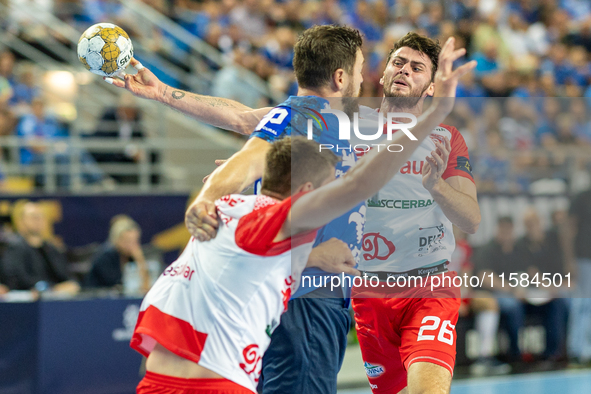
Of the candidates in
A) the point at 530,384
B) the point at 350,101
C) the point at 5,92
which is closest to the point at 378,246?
the point at 350,101

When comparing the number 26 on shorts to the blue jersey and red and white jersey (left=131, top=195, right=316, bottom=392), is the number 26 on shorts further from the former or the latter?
red and white jersey (left=131, top=195, right=316, bottom=392)

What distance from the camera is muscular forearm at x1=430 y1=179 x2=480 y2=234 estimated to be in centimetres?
409

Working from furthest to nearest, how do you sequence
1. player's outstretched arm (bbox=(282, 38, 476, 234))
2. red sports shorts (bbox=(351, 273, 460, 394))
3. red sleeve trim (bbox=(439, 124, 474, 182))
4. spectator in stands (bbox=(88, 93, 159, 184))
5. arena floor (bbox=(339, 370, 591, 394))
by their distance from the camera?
spectator in stands (bbox=(88, 93, 159, 184))
arena floor (bbox=(339, 370, 591, 394))
red sleeve trim (bbox=(439, 124, 474, 182))
red sports shorts (bbox=(351, 273, 460, 394))
player's outstretched arm (bbox=(282, 38, 476, 234))

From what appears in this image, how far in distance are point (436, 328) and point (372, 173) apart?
182cm

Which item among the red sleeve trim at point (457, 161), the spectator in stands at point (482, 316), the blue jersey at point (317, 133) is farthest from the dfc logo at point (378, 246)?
the spectator in stands at point (482, 316)

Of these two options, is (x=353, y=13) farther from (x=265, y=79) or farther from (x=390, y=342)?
(x=390, y=342)

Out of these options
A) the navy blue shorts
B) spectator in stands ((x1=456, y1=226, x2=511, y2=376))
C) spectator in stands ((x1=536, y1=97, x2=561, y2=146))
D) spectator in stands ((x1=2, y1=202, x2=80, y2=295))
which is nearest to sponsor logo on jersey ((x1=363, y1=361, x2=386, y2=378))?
the navy blue shorts

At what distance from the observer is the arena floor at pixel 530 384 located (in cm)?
870

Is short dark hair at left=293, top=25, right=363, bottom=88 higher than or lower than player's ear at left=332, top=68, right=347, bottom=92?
higher

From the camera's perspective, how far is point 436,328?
4367mm

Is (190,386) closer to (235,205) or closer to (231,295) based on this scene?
(231,295)

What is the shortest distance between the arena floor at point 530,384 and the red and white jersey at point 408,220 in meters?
4.34

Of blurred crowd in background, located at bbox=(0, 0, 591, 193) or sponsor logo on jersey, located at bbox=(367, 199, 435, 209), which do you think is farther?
blurred crowd in background, located at bbox=(0, 0, 591, 193)

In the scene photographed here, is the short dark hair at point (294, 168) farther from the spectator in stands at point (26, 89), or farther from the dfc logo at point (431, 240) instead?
the spectator in stands at point (26, 89)
